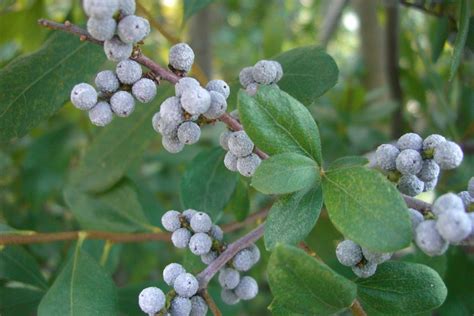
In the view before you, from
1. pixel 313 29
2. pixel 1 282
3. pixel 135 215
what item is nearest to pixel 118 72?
pixel 135 215

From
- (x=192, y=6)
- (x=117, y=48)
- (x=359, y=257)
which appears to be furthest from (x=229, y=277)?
(x=192, y=6)

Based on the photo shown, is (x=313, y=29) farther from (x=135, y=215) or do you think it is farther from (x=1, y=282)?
(x=1, y=282)

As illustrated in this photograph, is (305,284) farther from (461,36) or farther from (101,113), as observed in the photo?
(461,36)

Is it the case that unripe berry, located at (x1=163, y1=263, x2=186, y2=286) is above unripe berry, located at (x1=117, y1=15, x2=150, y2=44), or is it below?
below

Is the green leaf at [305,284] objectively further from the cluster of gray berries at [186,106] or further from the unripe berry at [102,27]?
the unripe berry at [102,27]

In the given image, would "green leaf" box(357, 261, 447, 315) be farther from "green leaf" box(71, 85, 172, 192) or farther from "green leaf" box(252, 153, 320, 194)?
"green leaf" box(71, 85, 172, 192)

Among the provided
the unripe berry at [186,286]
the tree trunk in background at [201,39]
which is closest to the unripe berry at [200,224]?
the unripe berry at [186,286]

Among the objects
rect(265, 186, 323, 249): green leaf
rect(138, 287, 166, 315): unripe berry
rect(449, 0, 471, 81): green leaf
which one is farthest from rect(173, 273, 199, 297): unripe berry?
rect(449, 0, 471, 81): green leaf

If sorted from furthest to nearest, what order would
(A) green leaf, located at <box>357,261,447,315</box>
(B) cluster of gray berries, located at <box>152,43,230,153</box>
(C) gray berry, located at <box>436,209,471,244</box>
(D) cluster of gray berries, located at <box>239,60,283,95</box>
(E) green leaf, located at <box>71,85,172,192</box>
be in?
(E) green leaf, located at <box>71,85,172,192</box> < (D) cluster of gray berries, located at <box>239,60,283,95</box> < (A) green leaf, located at <box>357,261,447,315</box> < (B) cluster of gray berries, located at <box>152,43,230,153</box> < (C) gray berry, located at <box>436,209,471,244</box>
